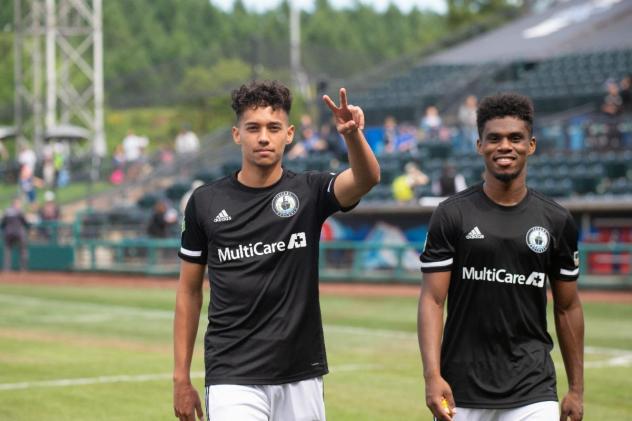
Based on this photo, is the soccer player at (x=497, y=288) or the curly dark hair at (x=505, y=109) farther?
the curly dark hair at (x=505, y=109)

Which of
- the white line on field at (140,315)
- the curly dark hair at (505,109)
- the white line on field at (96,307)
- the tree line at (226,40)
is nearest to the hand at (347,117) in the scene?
the curly dark hair at (505,109)

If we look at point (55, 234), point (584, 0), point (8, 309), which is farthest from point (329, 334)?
point (584, 0)

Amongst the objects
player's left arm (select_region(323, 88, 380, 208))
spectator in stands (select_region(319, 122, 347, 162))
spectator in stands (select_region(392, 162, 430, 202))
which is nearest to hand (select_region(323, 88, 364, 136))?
player's left arm (select_region(323, 88, 380, 208))

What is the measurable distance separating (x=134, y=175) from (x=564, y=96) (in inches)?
494

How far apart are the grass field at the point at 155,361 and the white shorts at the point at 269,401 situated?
453 cm

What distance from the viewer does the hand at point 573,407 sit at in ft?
18.1

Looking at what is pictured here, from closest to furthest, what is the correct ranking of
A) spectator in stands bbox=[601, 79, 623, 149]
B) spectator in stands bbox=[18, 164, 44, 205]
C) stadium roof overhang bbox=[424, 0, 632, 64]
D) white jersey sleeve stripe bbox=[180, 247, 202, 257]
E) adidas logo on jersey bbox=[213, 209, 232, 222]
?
1. adidas logo on jersey bbox=[213, 209, 232, 222]
2. white jersey sleeve stripe bbox=[180, 247, 202, 257]
3. spectator in stands bbox=[601, 79, 623, 149]
4. spectator in stands bbox=[18, 164, 44, 205]
5. stadium roof overhang bbox=[424, 0, 632, 64]

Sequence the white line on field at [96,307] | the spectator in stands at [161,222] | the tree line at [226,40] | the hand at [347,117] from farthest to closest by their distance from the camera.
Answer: the tree line at [226,40]
the spectator in stands at [161,222]
the white line on field at [96,307]
the hand at [347,117]

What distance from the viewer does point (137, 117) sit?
343 ft

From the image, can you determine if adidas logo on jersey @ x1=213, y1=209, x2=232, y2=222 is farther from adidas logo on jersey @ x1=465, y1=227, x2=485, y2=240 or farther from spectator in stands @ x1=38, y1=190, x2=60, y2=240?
spectator in stands @ x1=38, y1=190, x2=60, y2=240

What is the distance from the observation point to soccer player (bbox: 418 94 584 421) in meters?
5.36

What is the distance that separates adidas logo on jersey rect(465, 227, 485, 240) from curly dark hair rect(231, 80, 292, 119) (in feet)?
3.32

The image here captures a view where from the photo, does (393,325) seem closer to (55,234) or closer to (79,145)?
(55,234)

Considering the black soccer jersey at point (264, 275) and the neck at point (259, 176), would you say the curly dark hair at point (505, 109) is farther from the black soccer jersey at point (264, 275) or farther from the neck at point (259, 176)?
the neck at point (259, 176)
